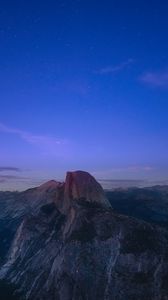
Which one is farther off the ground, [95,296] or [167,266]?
[167,266]

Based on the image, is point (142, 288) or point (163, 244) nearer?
point (142, 288)

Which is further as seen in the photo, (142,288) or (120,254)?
(120,254)

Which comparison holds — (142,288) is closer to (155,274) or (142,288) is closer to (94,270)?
(155,274)

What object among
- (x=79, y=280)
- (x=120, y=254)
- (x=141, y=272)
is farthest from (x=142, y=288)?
(x=79, y=280)

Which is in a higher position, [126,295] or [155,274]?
[155,274]

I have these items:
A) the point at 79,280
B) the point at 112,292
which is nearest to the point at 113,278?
the point at 112,292

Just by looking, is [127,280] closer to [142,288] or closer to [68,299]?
[142,288]

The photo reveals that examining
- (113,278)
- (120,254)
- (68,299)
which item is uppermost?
(120,254)

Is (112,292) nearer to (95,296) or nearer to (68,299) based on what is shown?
(95,296)

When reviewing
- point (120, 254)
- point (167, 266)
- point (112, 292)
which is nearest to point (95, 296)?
point (112, 292)
